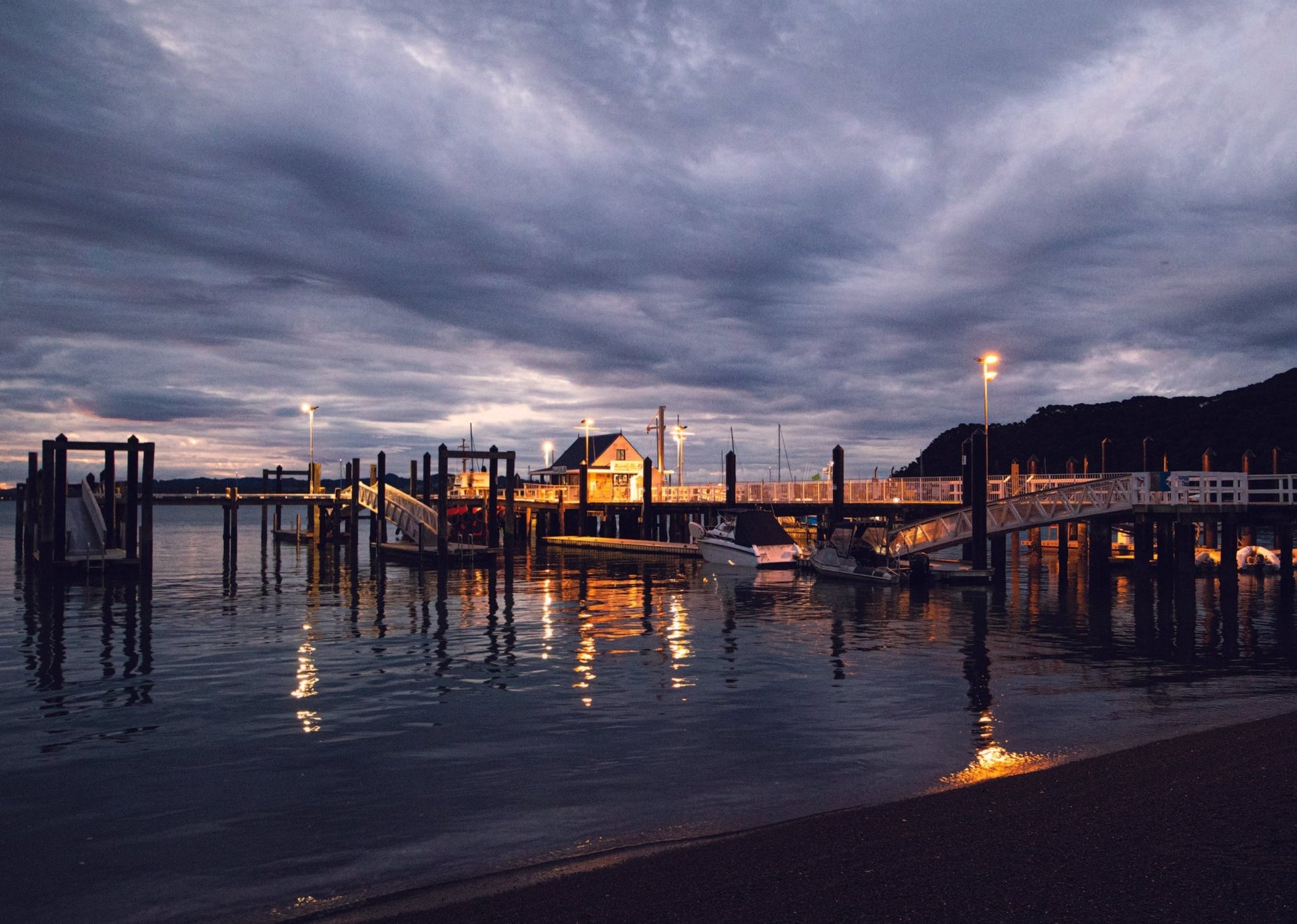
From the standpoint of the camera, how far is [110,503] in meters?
48.2

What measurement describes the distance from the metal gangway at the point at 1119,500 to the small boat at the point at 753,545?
27.0ft

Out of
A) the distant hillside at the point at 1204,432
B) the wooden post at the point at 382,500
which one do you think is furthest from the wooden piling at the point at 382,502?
the distant hillside at the point at 1204,432

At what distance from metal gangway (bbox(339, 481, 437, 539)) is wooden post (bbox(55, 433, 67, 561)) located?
16.8 m

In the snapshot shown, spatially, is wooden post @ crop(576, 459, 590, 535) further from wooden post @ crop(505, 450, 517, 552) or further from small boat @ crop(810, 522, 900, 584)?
small boat @ crop(810, 522, 900, 584)

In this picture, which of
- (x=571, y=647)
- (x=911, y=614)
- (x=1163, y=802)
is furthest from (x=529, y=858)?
(x=911, y=614)

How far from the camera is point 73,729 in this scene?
47.9 ft

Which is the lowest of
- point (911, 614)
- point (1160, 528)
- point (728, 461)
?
point (911, 614)

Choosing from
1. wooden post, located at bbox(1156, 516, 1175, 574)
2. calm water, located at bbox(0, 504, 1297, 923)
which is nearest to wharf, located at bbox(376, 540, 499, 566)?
calm water, located at bbox(0, 504, 1297, 923)

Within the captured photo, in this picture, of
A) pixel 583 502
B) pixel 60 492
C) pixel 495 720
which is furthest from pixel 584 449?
pixel 495 720

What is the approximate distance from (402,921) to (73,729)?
10178 millimetres

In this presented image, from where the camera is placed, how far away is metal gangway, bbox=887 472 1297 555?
1315 inches

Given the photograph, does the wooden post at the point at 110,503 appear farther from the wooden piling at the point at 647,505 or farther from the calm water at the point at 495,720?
the wooden piling at the point at 647,505

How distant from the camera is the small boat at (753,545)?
4616 cm

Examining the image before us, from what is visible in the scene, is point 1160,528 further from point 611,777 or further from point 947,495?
point 611,777
